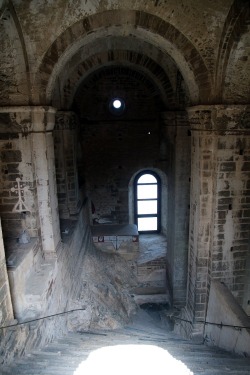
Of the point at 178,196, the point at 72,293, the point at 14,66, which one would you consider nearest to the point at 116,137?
the point at 178,196

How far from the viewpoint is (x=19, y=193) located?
5.27 m

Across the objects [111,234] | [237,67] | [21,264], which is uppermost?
[237,67]

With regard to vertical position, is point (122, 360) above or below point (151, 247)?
above

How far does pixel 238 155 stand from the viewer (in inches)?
215

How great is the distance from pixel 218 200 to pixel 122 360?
309cm

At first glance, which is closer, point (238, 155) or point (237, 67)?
point (237, 67)

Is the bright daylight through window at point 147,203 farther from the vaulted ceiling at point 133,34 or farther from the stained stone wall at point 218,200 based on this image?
the vaulted ceiling at point 133,34

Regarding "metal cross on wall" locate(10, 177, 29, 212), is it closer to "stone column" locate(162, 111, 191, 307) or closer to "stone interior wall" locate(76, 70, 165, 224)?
"stone column" locate(162, 111, 191, 307)

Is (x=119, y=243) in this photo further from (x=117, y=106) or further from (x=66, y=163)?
(x=117, y=106)

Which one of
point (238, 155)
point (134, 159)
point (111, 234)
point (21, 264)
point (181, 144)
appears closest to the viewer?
point (21, 264)

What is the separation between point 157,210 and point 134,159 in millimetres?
2099

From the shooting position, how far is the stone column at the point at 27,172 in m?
5.00

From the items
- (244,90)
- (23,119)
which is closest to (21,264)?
(23,119)

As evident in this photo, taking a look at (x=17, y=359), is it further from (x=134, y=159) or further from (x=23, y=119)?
(x=134, y=159)
